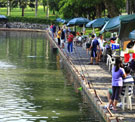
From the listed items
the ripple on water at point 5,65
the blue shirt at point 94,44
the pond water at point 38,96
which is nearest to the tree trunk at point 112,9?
the pond water at point 38,96

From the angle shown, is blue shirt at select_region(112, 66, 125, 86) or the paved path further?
blue shirt at select_region(112, 66, 125, 86)

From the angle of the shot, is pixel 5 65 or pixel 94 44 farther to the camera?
pixel 5 65

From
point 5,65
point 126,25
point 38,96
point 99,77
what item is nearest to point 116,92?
point 38,96

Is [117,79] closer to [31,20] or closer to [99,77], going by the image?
[99,77]

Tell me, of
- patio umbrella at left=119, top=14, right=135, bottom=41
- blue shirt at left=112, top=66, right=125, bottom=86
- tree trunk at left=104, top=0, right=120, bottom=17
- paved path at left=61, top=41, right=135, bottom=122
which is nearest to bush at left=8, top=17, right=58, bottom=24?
tree trunk at left=104, top=0, right=120, bottom=17

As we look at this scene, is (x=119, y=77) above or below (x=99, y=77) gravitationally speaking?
above

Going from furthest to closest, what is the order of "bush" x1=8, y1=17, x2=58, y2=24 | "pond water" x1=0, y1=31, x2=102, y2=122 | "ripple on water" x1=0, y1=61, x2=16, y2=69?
1. "bush" x1=8, y1=17, x2=58, y2=24
2. "ripple on water" x1=0, y1=61, x2=16, y2=69
3. "pond water" x1=0, y1=31, x2=102, y2=122

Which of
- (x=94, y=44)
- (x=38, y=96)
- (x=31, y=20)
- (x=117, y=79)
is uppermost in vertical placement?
(x=31, y=20)

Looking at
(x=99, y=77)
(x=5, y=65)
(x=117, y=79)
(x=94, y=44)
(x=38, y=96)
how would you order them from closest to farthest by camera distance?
(x=117, y=79) < (x=38, y=96) < (x=99, y=77) < (x=94, y=44) < (x=5, y=65)

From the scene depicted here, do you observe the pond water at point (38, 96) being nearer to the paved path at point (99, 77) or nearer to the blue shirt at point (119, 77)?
the paved path at point (99, 77)

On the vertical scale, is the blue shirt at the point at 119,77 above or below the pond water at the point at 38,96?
above

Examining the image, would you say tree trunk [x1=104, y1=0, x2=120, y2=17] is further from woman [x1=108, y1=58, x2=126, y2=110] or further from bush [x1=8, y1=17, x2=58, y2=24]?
bush [x1=8, y1=17, x2=58, y2=24]

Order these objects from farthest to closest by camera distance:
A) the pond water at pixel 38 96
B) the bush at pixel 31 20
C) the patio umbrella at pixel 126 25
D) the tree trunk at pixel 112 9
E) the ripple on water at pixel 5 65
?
1. the bush at pixel 31 20
2. the tree trunk at pixel 112 9
3. the ripple on water at pixel 5 65
4. the patio umbrella at pixel 126 25
5. the pond water at pixel 38 96

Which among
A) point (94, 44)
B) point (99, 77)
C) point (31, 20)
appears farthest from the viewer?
point (31, 20)
